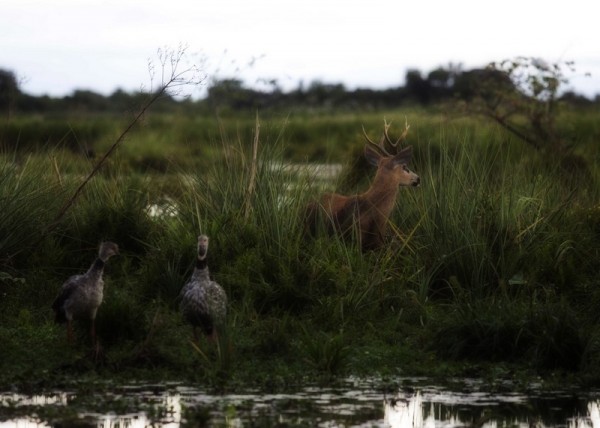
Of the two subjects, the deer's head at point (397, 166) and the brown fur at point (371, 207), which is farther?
the deer's head at point (397, 166)

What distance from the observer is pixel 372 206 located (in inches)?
408

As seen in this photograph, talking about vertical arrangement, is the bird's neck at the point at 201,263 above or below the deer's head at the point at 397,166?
below

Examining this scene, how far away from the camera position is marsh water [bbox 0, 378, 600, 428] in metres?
6.34

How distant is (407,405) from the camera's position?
6816 millimetres

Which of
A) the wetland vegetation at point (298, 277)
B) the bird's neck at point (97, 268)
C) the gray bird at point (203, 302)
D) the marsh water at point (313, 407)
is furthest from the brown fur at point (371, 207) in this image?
the marsh water at point (313, 407)

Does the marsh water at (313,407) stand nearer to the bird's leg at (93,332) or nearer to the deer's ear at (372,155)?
the bird's leg at (93,332)

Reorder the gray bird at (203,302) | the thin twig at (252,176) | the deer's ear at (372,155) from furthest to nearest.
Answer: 1. the deer's ear at (372,155)
2. the thin twig at (252,176)
3. the gray bird at (203,302)

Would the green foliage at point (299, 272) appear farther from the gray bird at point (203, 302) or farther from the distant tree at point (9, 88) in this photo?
the distant tree at point (9, 88)

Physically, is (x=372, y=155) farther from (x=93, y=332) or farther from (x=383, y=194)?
(x=93, y=332)

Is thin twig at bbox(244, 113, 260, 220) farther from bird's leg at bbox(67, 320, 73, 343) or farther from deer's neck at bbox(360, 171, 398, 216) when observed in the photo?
bird's leg at bbox(67, 320, 73, 343)

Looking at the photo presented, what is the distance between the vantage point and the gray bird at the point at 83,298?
Answer: 7.89 metres

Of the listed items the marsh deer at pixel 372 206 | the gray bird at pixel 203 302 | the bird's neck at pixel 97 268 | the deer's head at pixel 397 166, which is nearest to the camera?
the gray bird at pixel 203 302

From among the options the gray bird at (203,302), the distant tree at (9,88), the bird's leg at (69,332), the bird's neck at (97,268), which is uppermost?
the distant tree at (9,88)

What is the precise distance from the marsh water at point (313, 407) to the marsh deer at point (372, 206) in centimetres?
301
